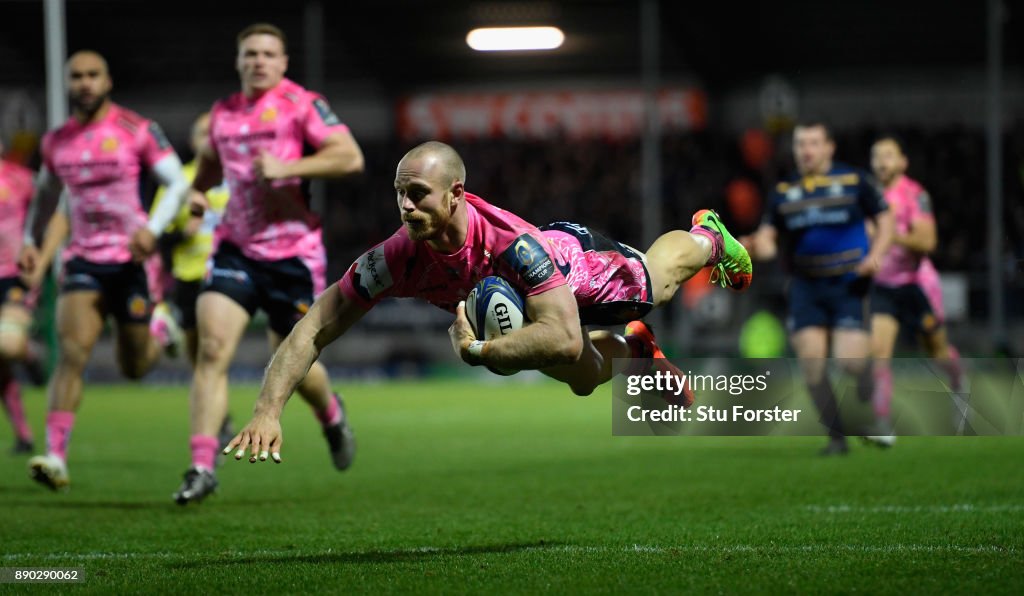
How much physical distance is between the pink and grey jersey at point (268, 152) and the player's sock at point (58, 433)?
154cm

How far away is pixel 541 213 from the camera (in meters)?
27.8

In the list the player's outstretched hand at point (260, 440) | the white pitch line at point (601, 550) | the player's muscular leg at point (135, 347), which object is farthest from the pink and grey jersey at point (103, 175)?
the player's outstretched hand at point (260, 440)

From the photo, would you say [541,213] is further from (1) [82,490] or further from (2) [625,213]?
(1) [82,490]

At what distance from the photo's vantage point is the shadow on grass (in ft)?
17.4

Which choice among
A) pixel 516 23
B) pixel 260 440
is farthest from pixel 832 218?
pixel 516 23

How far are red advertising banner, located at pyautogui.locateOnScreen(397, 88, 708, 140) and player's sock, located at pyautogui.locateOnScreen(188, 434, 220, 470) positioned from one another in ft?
77.4

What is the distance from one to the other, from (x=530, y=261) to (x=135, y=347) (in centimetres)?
414

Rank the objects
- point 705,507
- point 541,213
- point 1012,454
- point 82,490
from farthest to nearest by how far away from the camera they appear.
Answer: point 541,213 < point 1012,454 < point 82,490 < point 705,507

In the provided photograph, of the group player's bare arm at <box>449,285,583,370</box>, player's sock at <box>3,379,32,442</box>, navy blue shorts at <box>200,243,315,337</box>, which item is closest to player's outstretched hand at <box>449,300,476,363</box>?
player's bare arm at <box>449,285,583,370</box>

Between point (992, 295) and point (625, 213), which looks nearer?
point (992, 295)

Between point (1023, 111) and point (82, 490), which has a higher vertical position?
point (1023, 111)

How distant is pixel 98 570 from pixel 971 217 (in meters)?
23.3

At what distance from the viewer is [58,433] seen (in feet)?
26.4

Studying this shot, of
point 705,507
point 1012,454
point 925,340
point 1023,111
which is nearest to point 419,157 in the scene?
point 705,507
